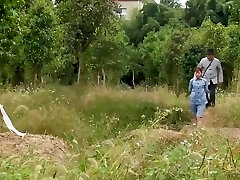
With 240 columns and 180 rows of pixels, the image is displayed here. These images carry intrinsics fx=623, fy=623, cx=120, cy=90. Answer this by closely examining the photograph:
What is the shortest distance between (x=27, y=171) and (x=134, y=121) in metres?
7.89

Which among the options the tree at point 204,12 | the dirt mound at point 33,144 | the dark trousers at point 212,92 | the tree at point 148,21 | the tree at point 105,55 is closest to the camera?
the dirt mound at point 33,144

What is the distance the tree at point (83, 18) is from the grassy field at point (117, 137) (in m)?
4.13

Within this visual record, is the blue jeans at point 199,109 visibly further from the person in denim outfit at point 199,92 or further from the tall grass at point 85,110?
the tall grass at point 85,110

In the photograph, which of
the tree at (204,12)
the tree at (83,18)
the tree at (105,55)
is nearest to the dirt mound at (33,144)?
the tree at (83,18)

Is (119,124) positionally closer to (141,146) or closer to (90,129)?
(90,129)

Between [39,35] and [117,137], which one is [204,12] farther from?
[117,137]

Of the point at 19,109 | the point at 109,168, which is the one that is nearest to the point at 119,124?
the point at 19,109

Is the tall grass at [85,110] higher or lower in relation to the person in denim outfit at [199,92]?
lower

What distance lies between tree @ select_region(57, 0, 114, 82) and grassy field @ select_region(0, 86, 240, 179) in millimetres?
4129

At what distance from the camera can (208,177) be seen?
4539 mm

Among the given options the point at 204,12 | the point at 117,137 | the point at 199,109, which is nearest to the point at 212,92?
the point at 199,109

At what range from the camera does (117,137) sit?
6.36 m

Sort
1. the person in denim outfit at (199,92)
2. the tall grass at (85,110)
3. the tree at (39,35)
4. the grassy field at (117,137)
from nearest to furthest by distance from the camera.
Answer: the grassy field at (117,137), the tall grass at (85,110), the person in denim outfit at (199,92), the tree at (39,35)

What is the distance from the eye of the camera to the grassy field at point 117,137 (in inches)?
183
